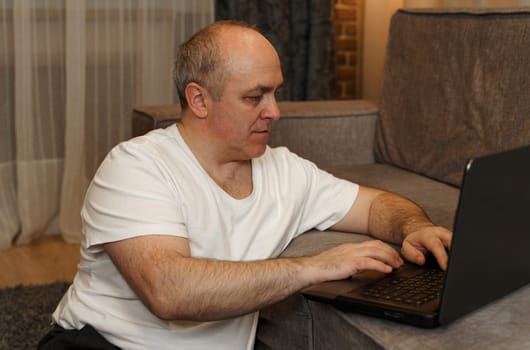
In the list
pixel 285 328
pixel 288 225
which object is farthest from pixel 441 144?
pixel 285 328

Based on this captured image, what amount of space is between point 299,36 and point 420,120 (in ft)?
4.25

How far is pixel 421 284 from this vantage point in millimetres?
1372

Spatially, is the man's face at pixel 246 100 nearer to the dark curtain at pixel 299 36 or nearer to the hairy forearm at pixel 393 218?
the hairy forearm at pixel 393 218

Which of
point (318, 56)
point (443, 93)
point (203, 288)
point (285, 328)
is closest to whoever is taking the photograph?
point (203, 288)

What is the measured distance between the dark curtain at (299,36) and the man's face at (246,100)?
6.38ft

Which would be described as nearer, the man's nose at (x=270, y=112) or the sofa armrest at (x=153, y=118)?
the man's nose at (x=270, y=112)

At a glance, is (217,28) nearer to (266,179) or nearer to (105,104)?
(266,179)

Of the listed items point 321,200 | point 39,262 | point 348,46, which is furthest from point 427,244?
point 348,46

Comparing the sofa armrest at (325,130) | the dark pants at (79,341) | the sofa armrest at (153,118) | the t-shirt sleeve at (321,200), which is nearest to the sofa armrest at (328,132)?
the sofa armrest at (325,130)

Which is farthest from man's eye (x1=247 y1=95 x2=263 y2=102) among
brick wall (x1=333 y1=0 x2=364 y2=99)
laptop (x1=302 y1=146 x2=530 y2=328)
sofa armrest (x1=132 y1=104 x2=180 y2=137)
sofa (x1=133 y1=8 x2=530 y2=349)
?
brick wall (x1=333 y1=0 x2=364 y2=99)

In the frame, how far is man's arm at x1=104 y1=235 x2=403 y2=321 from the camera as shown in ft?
4.53

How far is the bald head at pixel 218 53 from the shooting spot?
64.8 inches

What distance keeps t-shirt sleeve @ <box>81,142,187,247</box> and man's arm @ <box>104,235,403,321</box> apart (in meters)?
0.02

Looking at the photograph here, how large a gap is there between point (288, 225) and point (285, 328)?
23 centimetres
